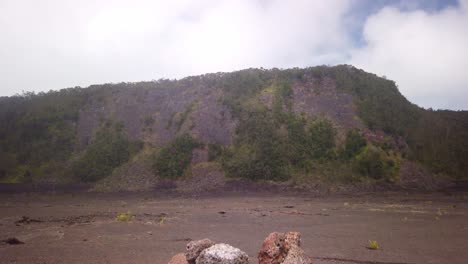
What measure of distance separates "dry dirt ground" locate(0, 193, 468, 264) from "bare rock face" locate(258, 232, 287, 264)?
3184 mm

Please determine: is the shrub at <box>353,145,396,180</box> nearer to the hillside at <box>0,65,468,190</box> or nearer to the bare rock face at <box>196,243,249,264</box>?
the hillside at <box>0,65,468,190</box>

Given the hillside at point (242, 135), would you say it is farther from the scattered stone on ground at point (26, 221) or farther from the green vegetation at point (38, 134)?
the scattered stone on ground at point (26, 221)

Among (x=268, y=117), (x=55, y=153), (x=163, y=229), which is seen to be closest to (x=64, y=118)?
(x=55, y=153)

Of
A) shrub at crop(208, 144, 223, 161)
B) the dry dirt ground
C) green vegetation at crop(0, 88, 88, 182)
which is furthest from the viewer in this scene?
green vegetation at crop(0, 88, 88, 182)

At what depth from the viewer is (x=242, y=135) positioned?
148ft

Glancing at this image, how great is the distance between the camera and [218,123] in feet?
156

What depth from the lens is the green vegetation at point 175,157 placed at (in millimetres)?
42281

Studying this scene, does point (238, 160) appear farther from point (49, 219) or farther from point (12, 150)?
point (12, 150)

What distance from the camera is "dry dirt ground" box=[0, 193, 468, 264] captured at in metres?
12.2

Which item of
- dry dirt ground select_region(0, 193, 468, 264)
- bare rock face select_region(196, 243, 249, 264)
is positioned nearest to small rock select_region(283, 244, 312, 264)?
bare rock face select_region(196, 243, 249, 264)

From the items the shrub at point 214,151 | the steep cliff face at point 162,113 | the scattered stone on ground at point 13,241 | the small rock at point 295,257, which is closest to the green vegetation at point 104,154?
the steep cliff face at point 162,113

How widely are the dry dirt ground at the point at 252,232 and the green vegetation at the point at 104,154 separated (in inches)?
726

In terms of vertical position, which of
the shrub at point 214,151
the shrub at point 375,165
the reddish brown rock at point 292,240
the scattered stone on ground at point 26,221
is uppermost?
the shrub at point 214,151

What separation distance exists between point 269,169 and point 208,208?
15.0 metres
